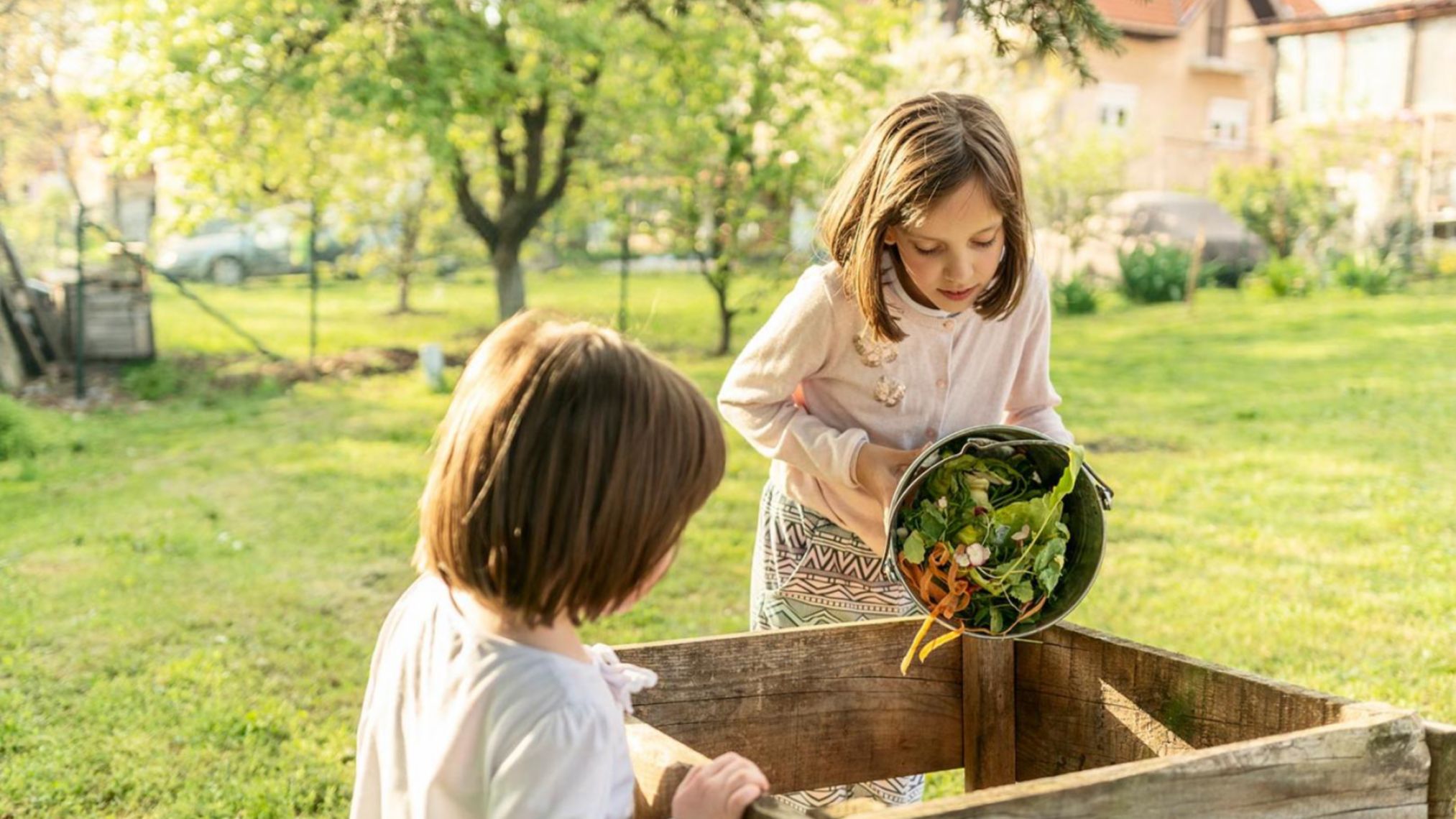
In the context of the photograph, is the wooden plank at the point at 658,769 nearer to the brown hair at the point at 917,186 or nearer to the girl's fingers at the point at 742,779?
the girl's fingers at the point at 742,779

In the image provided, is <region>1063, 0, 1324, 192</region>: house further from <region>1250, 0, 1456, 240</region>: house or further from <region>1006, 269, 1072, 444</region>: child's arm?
<region>1006, 269, 1072, 444</region>: child's arm

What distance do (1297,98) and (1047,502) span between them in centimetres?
2471

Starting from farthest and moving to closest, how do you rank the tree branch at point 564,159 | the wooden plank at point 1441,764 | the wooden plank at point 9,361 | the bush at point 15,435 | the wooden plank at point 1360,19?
the wooden plank at point 1360,19, the tree branch at point 564,159, the wooden plank at point 9,361, the bush at point 15,435, the wooden plank at point 1441,764

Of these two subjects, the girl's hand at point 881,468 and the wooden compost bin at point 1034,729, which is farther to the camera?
the girl's hand at point 881,468

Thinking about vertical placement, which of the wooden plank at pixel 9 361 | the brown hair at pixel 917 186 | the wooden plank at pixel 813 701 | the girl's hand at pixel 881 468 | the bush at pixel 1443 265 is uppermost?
the brown hair at pixel 917 186

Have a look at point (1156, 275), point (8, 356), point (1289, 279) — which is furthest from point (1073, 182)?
point (8, 356)

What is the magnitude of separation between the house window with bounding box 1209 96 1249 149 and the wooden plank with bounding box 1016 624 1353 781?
85.0ft

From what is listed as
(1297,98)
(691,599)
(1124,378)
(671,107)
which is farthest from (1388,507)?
(1297,98)

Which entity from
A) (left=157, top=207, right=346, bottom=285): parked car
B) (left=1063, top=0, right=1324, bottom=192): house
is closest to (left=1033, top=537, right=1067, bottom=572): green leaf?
(left=157, top=207, right=346, bottom=285): parked car

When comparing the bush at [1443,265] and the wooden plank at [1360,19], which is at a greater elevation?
the wooden plank at [1360,19]

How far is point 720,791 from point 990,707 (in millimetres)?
965

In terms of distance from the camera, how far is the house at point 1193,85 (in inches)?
894

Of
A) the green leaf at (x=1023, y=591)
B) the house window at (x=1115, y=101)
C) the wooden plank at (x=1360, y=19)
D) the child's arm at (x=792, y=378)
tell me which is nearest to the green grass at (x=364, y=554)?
the child's arm at (x=792, y=378)

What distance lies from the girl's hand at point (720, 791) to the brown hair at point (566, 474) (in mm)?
238
